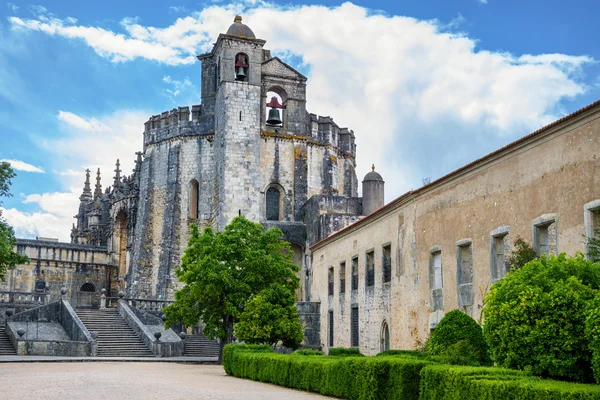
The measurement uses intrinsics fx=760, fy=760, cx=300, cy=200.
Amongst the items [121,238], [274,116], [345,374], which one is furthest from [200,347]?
[121,238]

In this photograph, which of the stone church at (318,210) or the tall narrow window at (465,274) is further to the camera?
the tall narrow window at (465,274)

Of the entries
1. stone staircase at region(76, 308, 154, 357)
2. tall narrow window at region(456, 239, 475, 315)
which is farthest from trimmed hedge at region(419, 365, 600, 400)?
stone staircase at region(76, 308, 154, 357)

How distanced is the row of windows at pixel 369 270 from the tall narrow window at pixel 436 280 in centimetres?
359

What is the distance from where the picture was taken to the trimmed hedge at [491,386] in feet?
29.9

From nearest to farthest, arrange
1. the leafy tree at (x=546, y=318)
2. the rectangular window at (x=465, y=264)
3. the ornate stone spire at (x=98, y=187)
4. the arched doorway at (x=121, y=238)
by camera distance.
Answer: the leafy tree at (x=546, y=318)
the rectangular window at (x=465, y=264)
the arched doorway at (x=121, y=238)
the ornate stone spire at (x=98, y=187)

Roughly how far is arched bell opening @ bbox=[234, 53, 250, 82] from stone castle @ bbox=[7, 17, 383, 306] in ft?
0.22

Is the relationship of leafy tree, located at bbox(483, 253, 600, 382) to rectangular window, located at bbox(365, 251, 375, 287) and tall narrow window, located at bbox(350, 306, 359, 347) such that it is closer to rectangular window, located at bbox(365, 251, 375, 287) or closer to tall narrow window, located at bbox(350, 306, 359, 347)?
rectangular window, located at bbox(365, 251, 375, 287)

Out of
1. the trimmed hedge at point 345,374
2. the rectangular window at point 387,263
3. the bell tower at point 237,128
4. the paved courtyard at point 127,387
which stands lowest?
the paved courtyard at point 127,387

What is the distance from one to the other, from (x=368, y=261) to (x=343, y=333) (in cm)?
407

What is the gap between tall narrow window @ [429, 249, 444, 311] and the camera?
21.0 m

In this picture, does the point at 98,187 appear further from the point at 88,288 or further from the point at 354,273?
the point at 354,273

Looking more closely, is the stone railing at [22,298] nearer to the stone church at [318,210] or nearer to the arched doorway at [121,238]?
the stone church at [318,210]

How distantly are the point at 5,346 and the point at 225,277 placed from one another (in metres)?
10.8

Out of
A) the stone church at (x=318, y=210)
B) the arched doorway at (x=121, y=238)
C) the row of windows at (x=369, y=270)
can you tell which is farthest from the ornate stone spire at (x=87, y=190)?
the row of windows at (x=369, y=270)
